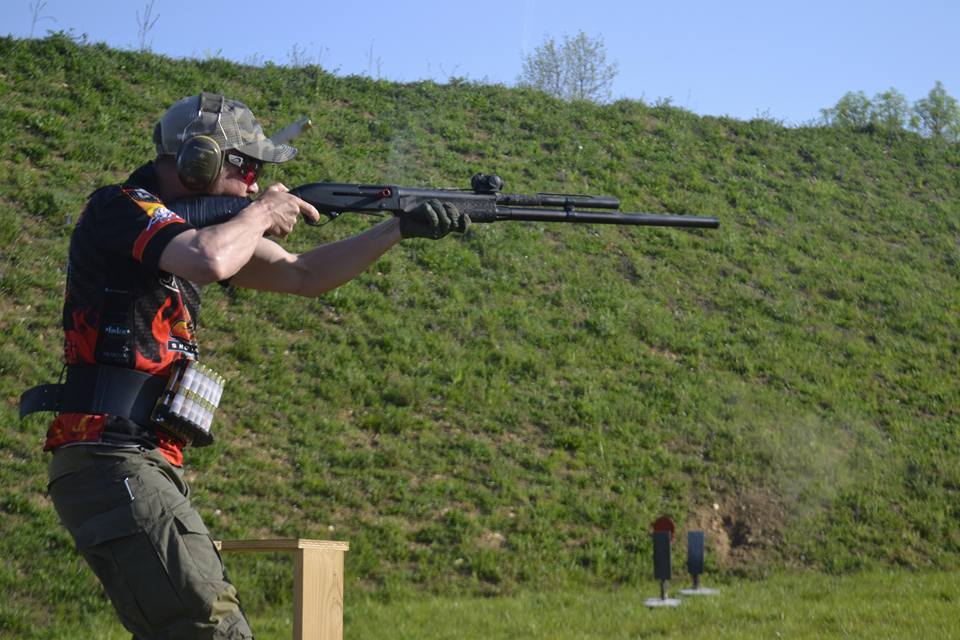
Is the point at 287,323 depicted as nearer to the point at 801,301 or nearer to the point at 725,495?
the point at 725,495

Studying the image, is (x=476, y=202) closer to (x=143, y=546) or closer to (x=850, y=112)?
(x=143, y=546)

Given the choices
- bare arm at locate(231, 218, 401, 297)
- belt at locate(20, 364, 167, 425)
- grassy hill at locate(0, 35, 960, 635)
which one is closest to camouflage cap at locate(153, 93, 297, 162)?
bare arm at locate(231, 218, 401, 297)

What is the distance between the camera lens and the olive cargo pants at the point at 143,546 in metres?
3.41

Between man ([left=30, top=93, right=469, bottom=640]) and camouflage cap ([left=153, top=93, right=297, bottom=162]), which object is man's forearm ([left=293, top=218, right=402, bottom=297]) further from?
man ([left=30, top=93, right=469, bottom=640])

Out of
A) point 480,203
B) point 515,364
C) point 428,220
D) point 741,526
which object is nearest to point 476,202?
point 480,203

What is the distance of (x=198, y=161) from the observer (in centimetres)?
395

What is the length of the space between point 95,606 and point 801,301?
40.7ft

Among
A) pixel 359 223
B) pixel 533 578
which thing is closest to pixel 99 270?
pixel 533 578

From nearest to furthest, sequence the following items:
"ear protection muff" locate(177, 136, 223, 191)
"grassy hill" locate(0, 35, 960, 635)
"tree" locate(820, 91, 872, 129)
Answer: "ear protection muff" locate(177, 136, 223, 191) < "grassy hill" locate(0, 35, 960, 635) < "tree" locate(820, 91, 872, 129)

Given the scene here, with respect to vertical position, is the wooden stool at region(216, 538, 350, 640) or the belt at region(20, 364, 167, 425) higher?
the belt at region(20, 364, 167, 425)

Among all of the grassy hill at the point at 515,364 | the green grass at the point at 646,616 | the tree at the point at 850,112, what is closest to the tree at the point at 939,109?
the tree at the point at 850,112

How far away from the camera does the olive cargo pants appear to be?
341cm

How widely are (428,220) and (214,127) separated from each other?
1.20 m

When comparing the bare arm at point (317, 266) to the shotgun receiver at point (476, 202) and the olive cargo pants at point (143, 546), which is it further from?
the olive cargo pants at point (143, 546)
